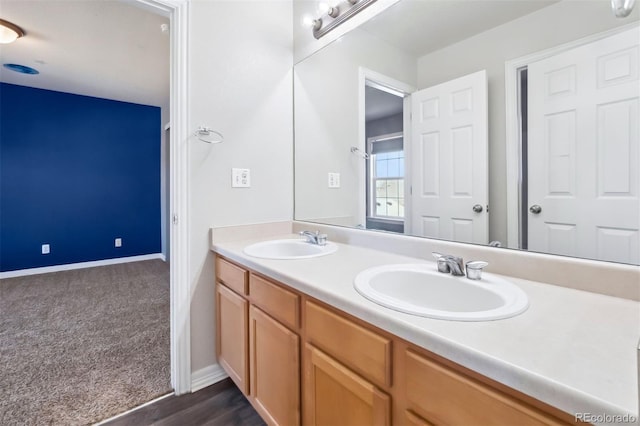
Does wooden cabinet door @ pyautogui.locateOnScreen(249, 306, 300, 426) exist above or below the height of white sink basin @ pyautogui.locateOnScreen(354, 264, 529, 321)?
below

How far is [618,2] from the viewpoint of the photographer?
84 cm

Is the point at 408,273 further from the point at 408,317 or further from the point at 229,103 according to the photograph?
the point at 229,103

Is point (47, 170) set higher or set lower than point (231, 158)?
higher

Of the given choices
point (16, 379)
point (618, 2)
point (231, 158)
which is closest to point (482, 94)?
point (618, 2)

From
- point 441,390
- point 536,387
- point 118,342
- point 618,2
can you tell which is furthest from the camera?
point 118,342

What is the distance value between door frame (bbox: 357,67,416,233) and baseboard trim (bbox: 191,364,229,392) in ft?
3.91

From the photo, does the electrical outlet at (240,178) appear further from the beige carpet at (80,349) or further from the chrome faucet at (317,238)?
the beige carpet at (80,349)

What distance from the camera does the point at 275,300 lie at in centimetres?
113

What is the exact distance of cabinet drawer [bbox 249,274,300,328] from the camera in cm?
103

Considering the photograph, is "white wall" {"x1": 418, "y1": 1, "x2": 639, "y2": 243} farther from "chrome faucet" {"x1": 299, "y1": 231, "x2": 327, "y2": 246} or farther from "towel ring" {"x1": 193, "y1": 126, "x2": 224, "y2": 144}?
"towel ring" {"x1": 193, "y1": 126, "x2": 224, "y2": 144}

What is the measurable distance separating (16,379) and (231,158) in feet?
5.76

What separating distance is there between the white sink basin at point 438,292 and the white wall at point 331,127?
0.69m

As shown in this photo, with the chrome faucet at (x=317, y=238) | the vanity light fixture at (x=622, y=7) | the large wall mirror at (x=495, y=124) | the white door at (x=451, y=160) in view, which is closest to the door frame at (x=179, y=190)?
the chrome faucet at (x=317, y=238)

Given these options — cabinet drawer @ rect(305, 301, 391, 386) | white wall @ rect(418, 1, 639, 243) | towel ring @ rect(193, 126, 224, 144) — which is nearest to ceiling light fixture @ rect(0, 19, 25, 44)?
towel ring @ rect(193, 126, 224, 144)
